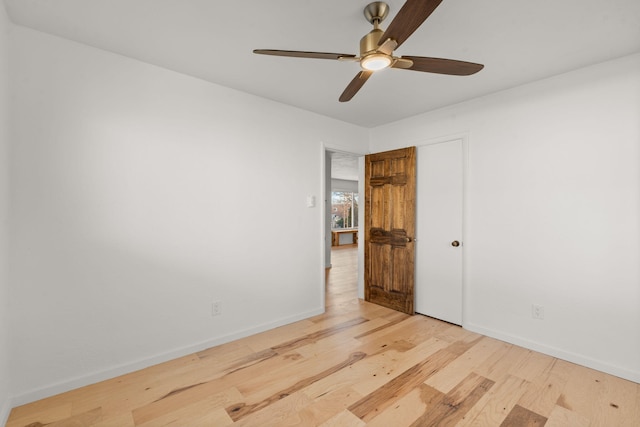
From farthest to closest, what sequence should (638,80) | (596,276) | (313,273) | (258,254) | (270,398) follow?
(313,273) → (258,254) → (596,276) → (638,80) → (270,398)

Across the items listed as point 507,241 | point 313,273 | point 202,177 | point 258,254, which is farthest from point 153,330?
point 507,241

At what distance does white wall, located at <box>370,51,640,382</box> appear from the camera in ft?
7.48

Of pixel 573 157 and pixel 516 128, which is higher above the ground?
pixel 516 128

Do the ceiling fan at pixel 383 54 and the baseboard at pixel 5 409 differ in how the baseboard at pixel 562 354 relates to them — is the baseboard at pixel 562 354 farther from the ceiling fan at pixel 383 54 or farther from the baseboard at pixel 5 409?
the baseboard at pixel 5 409

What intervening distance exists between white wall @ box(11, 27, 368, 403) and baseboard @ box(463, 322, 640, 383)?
7.01 feet

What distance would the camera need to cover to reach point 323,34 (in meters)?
1.95

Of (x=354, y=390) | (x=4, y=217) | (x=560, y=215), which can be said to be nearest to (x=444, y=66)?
(x=560, y=215)

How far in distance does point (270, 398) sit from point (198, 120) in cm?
239

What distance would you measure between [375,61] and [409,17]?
0.41 metres

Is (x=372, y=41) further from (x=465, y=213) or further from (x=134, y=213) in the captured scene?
(x=465, y=213)

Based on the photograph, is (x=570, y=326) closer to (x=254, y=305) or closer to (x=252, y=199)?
(x=254, y=305)

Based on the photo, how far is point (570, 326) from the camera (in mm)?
2514

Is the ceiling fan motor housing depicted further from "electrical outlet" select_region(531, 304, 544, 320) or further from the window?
the window

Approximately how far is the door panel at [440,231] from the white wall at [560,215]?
0.51ft
